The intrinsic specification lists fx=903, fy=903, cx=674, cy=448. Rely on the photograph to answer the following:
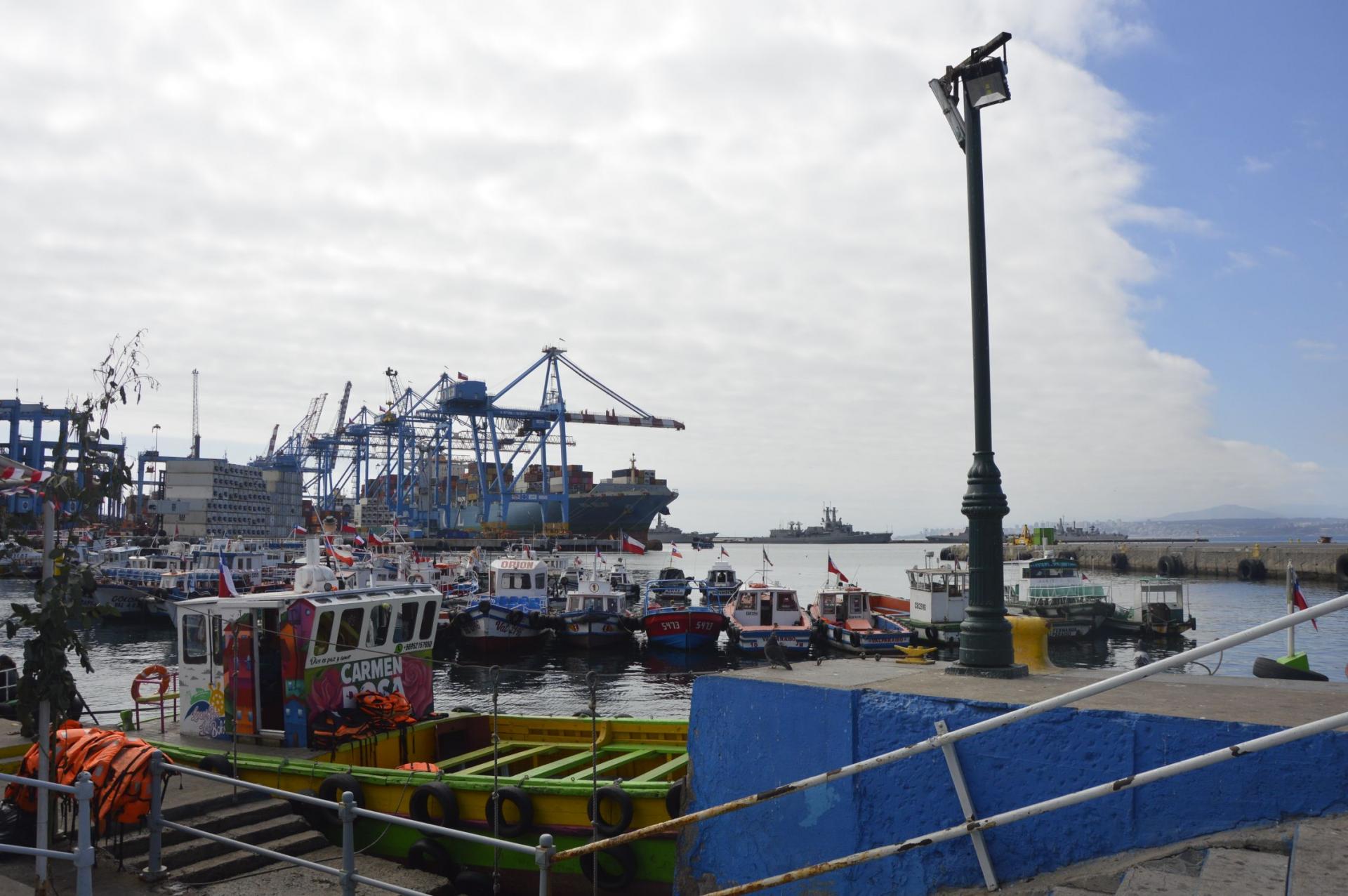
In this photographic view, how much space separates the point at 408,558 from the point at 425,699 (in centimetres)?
4544

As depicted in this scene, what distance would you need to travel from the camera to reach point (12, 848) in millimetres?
5336

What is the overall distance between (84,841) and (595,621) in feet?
120

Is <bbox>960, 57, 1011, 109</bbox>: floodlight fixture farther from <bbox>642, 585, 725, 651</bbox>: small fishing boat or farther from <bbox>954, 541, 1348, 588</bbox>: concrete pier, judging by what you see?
<bbox>954, 541, 1348, 588</bbox>: concrete pier

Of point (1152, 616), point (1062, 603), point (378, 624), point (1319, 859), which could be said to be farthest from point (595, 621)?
point (1319, 859)

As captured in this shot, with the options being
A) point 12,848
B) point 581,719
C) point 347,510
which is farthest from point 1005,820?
point 347,510

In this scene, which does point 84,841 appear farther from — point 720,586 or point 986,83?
point 720,586

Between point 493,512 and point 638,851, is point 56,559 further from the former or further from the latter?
point 493,512

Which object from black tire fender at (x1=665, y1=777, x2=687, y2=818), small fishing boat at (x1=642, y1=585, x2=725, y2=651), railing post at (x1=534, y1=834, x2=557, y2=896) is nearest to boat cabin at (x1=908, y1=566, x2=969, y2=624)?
small fishing boat at (x1=642, y1=585, x2=725, y2=651)

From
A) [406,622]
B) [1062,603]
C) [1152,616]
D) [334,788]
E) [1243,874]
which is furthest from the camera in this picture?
[1062,603]

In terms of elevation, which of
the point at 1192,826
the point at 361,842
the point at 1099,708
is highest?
the point at 1099,708

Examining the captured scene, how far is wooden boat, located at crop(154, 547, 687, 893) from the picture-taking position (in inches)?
406

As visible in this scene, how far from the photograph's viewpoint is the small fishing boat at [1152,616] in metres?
41.1

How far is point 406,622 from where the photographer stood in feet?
45.8

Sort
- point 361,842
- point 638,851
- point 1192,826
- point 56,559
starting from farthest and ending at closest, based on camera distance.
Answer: point 361,842
point 638,851
point 56,559
point 1192,826
